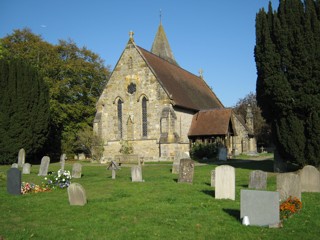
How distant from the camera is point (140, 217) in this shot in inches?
324

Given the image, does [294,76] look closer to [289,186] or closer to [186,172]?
[186,172]

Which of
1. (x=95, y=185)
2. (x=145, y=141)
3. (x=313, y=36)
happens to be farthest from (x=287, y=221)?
(x=145, y=141)

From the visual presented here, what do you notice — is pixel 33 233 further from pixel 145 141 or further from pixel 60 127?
pixel 60 127

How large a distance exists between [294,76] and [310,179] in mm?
6057

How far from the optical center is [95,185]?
14039 mm

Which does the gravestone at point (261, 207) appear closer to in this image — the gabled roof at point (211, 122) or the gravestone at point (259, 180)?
the gravestone at point (259, 180)

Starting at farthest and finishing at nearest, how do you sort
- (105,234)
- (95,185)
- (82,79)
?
1. (82,79)
2. (95,185)
3. (105,234)

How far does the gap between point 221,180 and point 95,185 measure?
572cm

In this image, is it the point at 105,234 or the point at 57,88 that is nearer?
the point at 105,234

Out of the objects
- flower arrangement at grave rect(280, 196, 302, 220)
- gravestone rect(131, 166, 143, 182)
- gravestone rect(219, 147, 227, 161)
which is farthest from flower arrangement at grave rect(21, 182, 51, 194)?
gravestone rect(219, 147, 227, 161)

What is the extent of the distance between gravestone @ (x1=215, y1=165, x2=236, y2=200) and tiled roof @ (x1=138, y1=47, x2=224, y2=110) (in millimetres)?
19204

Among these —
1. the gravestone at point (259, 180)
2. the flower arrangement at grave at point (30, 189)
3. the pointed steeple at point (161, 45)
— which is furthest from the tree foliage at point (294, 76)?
the pointed steeple at point (161, 45)

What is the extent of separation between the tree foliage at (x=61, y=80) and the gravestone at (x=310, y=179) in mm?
28369

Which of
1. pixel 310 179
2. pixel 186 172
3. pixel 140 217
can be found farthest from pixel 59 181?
pixel 310 179
